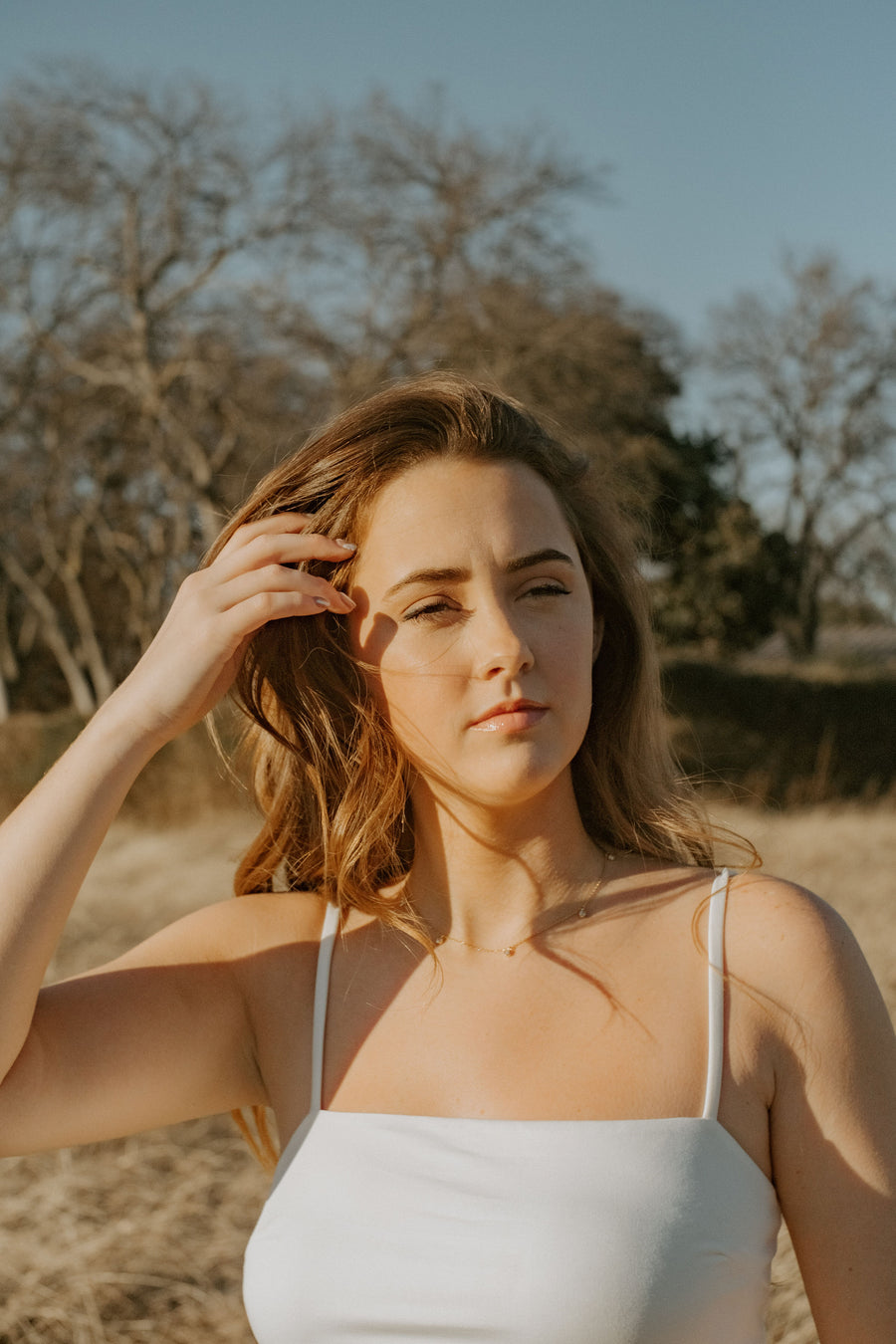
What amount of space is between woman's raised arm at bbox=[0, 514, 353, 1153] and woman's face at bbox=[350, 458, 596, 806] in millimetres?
96

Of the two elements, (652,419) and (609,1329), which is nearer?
(609,1329)

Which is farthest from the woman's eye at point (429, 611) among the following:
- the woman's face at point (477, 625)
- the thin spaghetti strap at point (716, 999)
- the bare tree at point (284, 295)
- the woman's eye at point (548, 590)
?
the bare tree at point (284, 295)

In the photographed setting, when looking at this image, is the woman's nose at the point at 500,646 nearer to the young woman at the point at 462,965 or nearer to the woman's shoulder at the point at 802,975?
the young woman at the point at 462,965

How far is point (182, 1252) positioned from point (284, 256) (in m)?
12.2

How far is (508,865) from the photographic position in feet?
5.80

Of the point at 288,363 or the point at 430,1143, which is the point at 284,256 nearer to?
the point at 288,363

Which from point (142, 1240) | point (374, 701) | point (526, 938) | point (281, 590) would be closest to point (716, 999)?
point (526, 938)

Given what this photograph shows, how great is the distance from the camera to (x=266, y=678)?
194 centimetres

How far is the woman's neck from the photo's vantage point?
Answer: 5.71 feet

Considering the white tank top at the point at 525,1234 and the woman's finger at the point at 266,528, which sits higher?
the woman's finger at the point at 266,528

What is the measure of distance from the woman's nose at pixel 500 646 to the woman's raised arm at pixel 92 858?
0.79ft

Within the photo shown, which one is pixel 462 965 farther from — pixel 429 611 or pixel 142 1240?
pixel 142 1240

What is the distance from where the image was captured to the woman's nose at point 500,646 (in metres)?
1.59

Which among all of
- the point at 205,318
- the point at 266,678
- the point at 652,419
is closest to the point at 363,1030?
the point at 266,678
